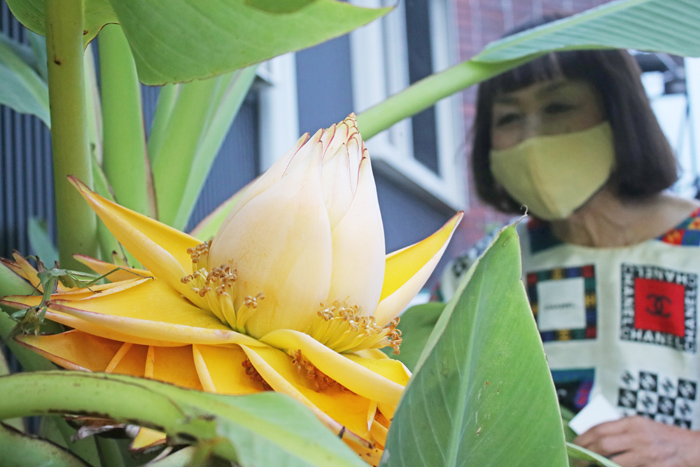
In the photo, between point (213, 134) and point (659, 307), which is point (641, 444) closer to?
point (659, 307)

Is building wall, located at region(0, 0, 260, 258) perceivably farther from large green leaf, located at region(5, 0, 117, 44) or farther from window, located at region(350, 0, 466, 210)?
window, located at region(350, 0, 466, 210)

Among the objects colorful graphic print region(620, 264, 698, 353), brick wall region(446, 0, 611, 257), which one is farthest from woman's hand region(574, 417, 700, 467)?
brick wall region(446, 0, 611, 257)

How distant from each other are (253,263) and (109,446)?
0.31 ft

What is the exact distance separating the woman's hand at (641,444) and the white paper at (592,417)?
1.1 inches

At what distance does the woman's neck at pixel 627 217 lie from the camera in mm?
995

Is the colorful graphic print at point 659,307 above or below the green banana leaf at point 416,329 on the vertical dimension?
below

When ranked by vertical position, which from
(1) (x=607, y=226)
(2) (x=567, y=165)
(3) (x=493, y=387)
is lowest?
(1) (x=607, y=226)

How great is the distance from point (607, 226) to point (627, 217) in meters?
0.04

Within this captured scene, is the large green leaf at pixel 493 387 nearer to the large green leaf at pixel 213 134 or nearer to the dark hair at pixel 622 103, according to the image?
the large green leaf at pixel 213 134

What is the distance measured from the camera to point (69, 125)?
184 mm

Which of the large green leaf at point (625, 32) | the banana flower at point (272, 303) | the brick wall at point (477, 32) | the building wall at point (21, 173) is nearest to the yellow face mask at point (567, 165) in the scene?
the large green leaf at point (625, 32)

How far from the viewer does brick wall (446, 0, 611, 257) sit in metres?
2.53

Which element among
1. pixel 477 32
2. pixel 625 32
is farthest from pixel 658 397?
pixel 477 32

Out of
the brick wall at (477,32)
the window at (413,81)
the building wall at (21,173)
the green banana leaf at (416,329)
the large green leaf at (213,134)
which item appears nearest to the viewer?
the green banana leaf at (416,329)
